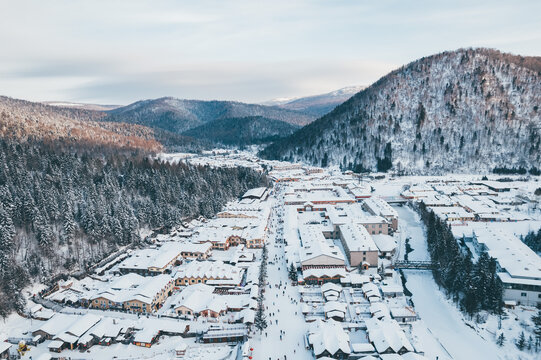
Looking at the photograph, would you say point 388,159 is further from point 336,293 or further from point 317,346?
point 317,346

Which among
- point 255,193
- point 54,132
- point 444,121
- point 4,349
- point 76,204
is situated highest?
point 444,121

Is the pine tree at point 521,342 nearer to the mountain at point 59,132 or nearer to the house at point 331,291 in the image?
the house at point 331,291

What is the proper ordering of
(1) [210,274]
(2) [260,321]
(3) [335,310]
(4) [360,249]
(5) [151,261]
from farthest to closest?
(5) [151,261], (4) [360,249], (1) [210,274], (3) [335,310], (2) [260,321]

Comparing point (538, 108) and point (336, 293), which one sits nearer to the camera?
point (336, 293)

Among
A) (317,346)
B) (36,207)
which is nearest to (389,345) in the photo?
(317,346)

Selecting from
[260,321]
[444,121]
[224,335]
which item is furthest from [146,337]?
[444,121]

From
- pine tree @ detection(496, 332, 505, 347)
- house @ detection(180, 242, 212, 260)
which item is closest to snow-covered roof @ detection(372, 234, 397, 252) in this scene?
pine tree @ detection(496, 332, 505, 347)

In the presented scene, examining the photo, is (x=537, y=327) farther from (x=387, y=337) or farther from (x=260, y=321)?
(x=260, y=321)
